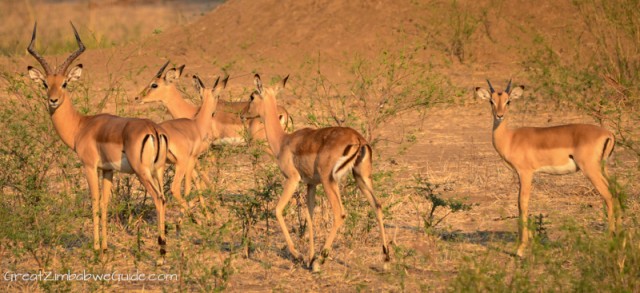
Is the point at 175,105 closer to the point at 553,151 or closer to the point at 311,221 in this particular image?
the point at 311,221

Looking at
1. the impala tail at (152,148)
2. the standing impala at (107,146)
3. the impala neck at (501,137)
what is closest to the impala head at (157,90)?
the standing impala at (107,146)

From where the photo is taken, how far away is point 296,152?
23.8 ft

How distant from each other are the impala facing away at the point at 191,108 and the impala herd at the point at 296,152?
1627mm

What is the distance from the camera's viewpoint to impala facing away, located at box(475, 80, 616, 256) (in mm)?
7422

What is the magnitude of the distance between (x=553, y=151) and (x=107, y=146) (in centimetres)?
328

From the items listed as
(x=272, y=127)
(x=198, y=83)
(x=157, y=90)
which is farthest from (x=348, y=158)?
(x=157, y=90)

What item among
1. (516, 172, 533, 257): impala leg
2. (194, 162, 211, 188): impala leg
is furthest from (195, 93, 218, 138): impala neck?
(516, 172, 533, 257): impala leg

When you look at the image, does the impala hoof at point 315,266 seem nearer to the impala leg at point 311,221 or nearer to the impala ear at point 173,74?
the impala leg at point 311,221

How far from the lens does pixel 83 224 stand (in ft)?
27.0

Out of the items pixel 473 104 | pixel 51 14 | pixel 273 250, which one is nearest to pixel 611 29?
pixel 473 104

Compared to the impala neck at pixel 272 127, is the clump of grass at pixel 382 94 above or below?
above

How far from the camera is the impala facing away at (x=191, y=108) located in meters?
10.2

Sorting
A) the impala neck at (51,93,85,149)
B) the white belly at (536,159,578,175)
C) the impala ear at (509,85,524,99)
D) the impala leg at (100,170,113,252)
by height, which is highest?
the impala ear at (509,85,524,99)

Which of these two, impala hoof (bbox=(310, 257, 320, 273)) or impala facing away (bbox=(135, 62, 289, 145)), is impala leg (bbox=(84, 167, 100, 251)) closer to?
impala hoof (bbox=(310, 257, 320, 273))
